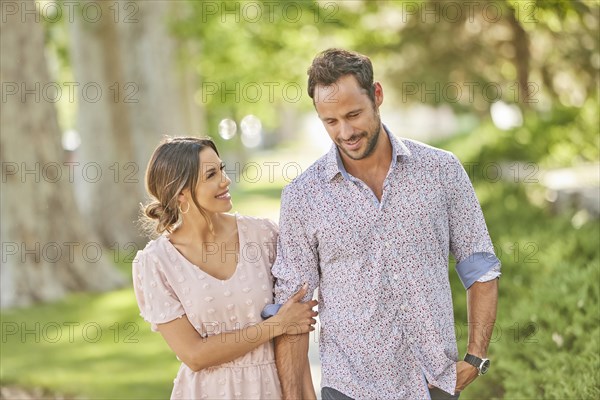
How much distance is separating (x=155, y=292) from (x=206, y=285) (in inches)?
8.3

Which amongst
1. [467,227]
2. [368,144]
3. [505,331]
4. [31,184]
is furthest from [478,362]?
[31,184]

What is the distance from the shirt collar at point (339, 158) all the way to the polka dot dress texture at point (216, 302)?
420mm

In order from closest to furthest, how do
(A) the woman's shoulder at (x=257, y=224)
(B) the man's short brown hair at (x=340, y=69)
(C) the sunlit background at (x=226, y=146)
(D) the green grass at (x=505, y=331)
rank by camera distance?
1. (B) the man's short brown hair at (x=340, y=69)
2. (A) the woman's shoulder at (x=257, y=224)
3. (D) the green grass at (x=505, y=331)
4. (C) the sunlit background at (x=226, y=146)

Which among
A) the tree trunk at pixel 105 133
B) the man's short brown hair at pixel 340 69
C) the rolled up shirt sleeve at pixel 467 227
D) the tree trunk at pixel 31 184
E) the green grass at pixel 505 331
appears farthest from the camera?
the tree trunk at pixel 105 133

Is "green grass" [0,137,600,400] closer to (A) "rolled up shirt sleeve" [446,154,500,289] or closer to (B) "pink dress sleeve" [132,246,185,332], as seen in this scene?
(A) "rolled up shirt sleeve" [446,154,500,289]

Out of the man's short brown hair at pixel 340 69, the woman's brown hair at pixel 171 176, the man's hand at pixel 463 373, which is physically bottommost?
the man's hand at pixel 463 373

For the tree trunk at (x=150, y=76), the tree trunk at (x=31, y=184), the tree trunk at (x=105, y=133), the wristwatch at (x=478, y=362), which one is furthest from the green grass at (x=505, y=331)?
the tree trunk at (x=150, y=76)

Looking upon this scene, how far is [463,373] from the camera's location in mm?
4102

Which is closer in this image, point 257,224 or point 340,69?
point 340,69

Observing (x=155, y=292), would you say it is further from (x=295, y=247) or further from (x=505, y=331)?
(x=505, y=331)

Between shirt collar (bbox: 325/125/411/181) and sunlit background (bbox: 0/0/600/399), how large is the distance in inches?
78.1

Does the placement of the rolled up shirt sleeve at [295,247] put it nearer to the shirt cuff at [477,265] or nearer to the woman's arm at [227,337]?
the woman's arm at [227,337]

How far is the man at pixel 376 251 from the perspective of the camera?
3.99m

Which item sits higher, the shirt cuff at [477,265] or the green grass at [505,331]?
the shirt cuff at [477,265]
